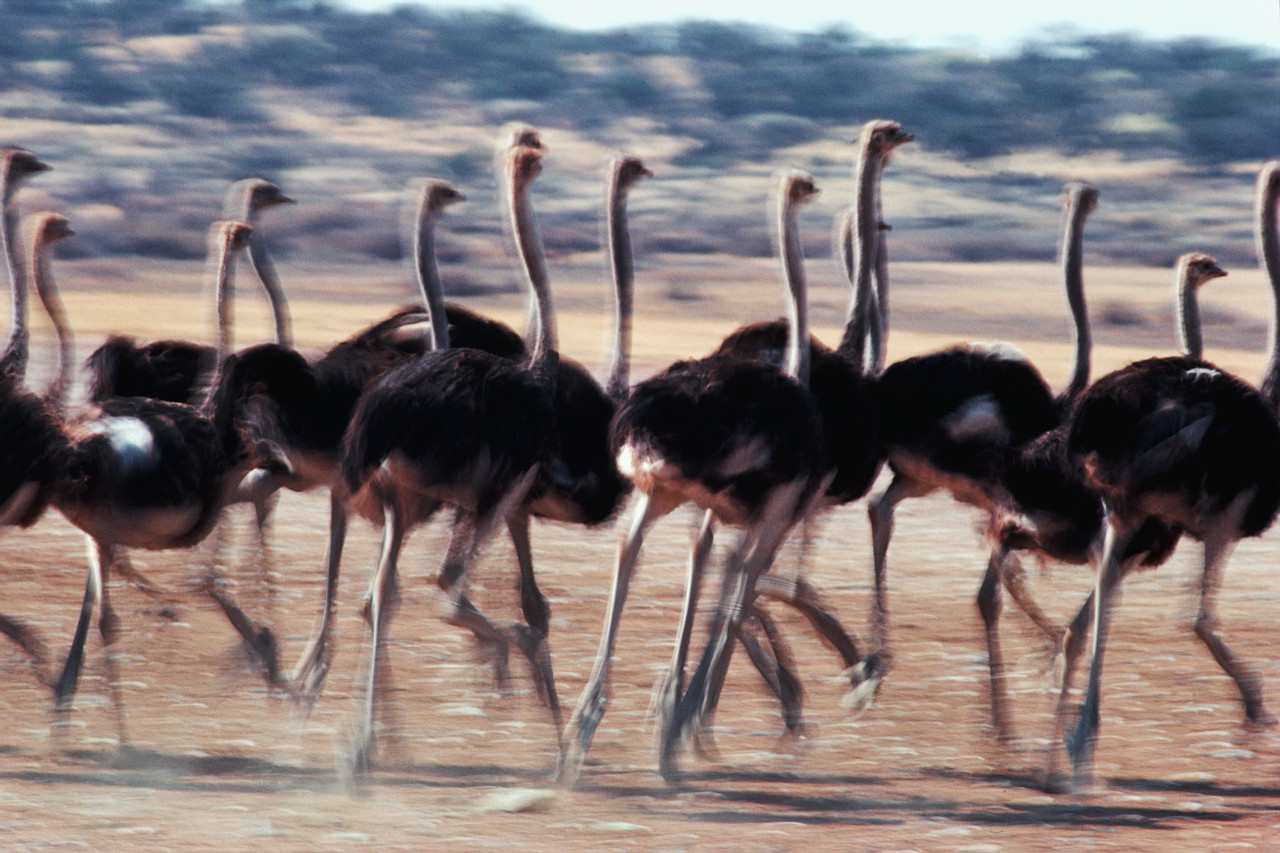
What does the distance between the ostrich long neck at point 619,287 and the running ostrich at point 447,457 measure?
43 centimetres

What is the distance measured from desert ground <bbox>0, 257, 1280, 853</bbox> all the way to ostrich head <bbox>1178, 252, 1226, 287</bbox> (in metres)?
1.25

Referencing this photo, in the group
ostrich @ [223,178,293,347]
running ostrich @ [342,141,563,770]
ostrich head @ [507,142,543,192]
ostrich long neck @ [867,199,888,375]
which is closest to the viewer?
running ostrich @ [342,141,563,770]

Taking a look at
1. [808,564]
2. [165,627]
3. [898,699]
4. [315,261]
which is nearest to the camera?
[898,699]

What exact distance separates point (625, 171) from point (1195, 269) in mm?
1746

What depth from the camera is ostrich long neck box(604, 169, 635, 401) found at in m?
5.07

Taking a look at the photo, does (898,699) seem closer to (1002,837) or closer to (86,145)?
(1002,837)

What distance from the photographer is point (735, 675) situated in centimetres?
573

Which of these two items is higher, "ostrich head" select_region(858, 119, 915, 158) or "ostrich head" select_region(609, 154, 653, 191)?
"ostrich head" select_region(858, 119, 915, 158)

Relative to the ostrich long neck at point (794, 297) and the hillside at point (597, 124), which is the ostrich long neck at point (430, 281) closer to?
the ostrich long neck at point (794, 297)

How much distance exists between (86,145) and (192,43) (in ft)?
22.1

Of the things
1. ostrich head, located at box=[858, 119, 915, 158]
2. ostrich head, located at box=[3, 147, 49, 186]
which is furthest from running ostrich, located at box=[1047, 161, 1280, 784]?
ostrich head, located at box=[3, 147, 49, 186]

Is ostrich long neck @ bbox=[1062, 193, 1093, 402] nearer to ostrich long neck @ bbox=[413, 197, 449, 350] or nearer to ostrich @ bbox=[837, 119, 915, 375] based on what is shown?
ostrich @ bbox=[837, 119, 915, 375]

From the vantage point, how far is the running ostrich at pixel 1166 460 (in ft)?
14.5

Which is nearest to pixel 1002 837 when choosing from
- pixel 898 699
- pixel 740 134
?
pixel 898 699
